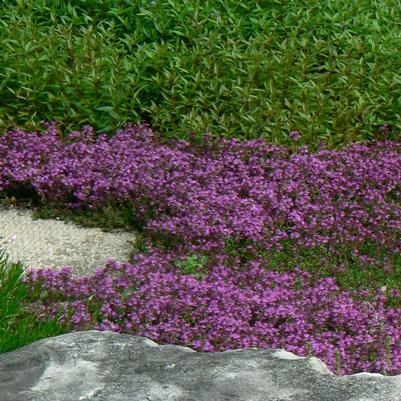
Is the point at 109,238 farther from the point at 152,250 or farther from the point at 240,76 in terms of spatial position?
the point at 240,76

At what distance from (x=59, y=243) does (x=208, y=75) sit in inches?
87.6

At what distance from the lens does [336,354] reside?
5.34 meters

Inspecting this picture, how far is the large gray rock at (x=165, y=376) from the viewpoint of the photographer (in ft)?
11.2

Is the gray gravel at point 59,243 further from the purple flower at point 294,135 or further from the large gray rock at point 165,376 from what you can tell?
the large gray rock at point 165,376

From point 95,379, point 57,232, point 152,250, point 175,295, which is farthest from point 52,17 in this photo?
point 95,379

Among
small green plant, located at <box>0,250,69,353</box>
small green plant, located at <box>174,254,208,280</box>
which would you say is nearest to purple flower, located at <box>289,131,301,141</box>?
small green plant, located at <box>174,254,208,280</box>

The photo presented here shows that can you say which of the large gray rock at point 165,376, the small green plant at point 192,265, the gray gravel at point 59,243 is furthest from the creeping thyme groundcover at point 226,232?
the large gray rock at point 165,376

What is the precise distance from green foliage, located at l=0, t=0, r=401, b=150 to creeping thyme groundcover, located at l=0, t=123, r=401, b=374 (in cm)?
29

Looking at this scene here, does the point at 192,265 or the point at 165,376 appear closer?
the point at 165,376

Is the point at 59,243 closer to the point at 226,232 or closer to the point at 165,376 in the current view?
the point at 226,232

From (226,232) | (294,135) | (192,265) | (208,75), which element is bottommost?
(192,265)

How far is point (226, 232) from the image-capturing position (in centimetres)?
665

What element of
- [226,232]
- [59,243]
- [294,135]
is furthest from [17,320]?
[294,135]

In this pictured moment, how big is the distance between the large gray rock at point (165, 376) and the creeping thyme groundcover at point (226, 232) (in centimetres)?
161
